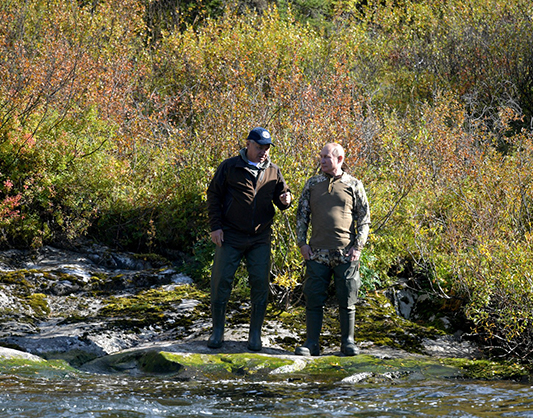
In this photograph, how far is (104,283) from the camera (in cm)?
882

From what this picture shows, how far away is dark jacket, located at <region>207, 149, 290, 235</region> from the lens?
5.95 meters

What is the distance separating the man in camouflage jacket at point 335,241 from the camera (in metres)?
5.94

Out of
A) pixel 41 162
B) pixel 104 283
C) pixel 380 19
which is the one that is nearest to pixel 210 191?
pixel 104 283

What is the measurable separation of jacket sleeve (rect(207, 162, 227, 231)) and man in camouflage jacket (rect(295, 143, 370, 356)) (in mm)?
835

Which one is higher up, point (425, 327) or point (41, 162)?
point (41, 162)

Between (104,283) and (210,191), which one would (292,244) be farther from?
(104,283)

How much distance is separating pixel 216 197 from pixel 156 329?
206 centimetres

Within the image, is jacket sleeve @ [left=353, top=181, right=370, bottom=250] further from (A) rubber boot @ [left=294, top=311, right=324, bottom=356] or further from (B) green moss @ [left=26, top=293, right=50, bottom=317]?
(B) green moss @ [left=26, top=293, right=50, bottom=317]

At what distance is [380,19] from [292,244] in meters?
14.3

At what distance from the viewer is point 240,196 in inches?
234

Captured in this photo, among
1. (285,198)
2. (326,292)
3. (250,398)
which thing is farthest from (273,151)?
(250,398)

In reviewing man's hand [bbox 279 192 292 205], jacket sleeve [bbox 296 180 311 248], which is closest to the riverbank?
jacket sleeve [bbox 296 180 311 248]

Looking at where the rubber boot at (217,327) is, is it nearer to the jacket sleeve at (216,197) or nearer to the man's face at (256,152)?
the jacket sleeve at (216,197)

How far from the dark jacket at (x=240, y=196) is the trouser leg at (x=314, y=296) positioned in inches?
25.8
